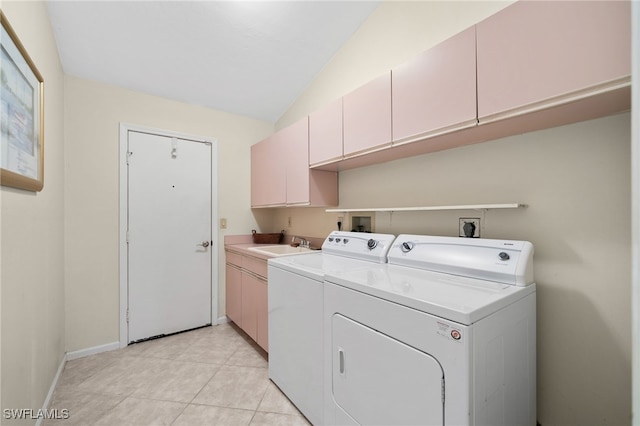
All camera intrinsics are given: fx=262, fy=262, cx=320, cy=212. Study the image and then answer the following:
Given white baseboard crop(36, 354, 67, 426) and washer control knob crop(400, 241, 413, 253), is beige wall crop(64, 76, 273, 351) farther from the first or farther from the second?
washer control knob crop(400, 241, 413, 253)

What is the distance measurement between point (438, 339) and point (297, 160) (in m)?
1.90

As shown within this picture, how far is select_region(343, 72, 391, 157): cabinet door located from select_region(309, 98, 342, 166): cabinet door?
8cm

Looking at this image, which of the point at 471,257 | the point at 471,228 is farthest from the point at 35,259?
the point at 471,228

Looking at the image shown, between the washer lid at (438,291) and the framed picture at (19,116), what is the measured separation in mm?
1512

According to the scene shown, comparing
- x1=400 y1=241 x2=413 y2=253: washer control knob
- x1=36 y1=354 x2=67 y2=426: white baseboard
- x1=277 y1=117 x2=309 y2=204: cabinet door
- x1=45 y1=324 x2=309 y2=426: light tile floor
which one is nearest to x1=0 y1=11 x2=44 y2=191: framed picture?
x1=36 y1=354 x2=67 y2=426: white baseboard

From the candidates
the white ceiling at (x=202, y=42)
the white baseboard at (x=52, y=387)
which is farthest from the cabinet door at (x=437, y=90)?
the white baseboard at (x=52, y=387)

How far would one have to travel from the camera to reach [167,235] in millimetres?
2719

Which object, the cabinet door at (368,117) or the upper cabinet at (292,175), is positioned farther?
the upper cabinet at (292,175)

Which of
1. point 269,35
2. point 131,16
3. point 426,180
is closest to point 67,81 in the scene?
point 131,16

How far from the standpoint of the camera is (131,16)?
74.3 inches

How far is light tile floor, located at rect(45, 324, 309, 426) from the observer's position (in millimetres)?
1627

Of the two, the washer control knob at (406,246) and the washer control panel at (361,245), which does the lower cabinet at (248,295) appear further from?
the washer control knob at (406,246)

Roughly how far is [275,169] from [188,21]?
1379 mm

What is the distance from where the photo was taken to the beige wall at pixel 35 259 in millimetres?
1119
